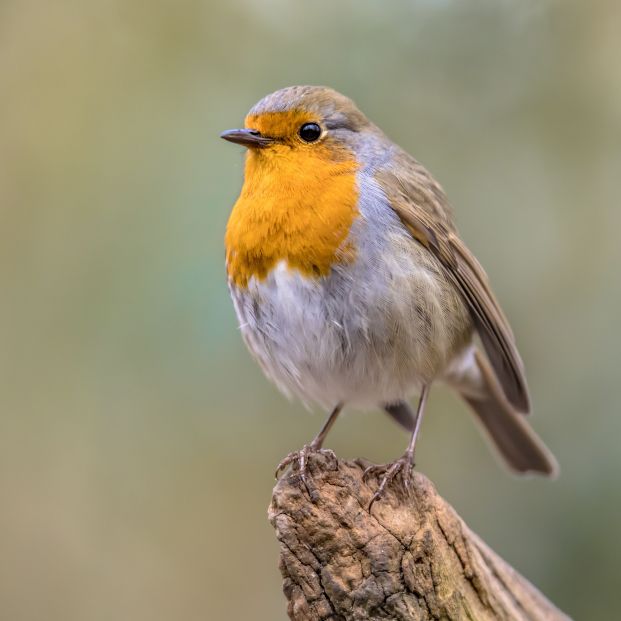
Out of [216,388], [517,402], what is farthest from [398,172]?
[216,388]

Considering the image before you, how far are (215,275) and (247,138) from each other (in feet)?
2.71

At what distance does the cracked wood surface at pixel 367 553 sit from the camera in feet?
8.05

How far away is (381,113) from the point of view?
450cm

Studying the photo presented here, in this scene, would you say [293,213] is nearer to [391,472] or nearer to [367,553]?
[391,472]

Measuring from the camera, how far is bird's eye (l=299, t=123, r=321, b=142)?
3.28m

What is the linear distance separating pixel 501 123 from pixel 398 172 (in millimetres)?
1596

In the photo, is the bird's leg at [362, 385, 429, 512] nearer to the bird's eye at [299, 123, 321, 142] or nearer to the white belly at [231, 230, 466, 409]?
the white belly at [231, 230, 466, 409]

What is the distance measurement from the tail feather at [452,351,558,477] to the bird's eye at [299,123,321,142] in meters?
1.28

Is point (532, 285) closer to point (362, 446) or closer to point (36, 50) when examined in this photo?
point (362, 446)

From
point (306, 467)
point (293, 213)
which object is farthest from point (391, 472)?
point (293, 213)

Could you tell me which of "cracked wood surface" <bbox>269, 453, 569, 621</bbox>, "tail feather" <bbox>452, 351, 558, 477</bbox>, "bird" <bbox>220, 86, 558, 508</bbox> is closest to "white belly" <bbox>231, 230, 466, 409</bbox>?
"bird" <bbox>220, 86, 558, 508</bbox>

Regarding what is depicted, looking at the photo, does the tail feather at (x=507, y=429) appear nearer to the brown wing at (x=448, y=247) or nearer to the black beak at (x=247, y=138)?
the brown wing at (x=448, y=247)

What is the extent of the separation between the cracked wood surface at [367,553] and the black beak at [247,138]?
3.94ft

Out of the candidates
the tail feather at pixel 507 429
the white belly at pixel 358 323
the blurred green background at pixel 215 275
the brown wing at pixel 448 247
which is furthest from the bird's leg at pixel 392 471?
the blurred green background at pixel 215 275
